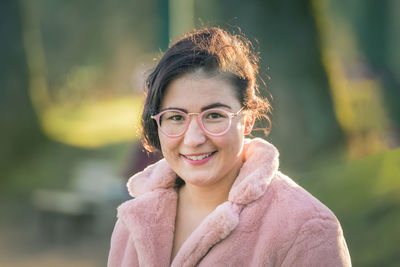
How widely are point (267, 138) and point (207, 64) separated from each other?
3.45 m

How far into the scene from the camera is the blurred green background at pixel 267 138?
332cm

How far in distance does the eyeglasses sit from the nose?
0.01 m

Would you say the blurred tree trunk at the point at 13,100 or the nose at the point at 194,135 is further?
the blurred tree trunk at the point at 13,100

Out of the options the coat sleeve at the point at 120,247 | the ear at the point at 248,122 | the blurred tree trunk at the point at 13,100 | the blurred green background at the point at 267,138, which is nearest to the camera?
the ear at the point at 248,122

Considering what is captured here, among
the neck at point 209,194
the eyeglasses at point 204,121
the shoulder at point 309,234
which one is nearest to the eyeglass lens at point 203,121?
the eyeglasses at point 204,121

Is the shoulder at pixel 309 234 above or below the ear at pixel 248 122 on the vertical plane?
below

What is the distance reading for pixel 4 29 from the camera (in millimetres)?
8070

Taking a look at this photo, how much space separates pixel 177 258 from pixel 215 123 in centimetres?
53

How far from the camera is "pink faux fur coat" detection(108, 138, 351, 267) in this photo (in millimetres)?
1769

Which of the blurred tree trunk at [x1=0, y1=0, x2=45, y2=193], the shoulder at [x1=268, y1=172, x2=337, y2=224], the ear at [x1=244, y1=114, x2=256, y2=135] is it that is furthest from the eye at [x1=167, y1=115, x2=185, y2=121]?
the blurred tree trunk at [x1=0, y1=0, x2=45, y2=193]

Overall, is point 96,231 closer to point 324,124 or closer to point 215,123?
point 324,124

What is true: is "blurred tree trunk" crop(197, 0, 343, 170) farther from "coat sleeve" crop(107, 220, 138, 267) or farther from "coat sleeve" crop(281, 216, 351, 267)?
"coat sleeve" crop(281, 216, 351, 267)

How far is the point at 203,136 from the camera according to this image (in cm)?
192

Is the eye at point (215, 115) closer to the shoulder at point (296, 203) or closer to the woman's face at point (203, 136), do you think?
the woman's face at point (203, 136)
